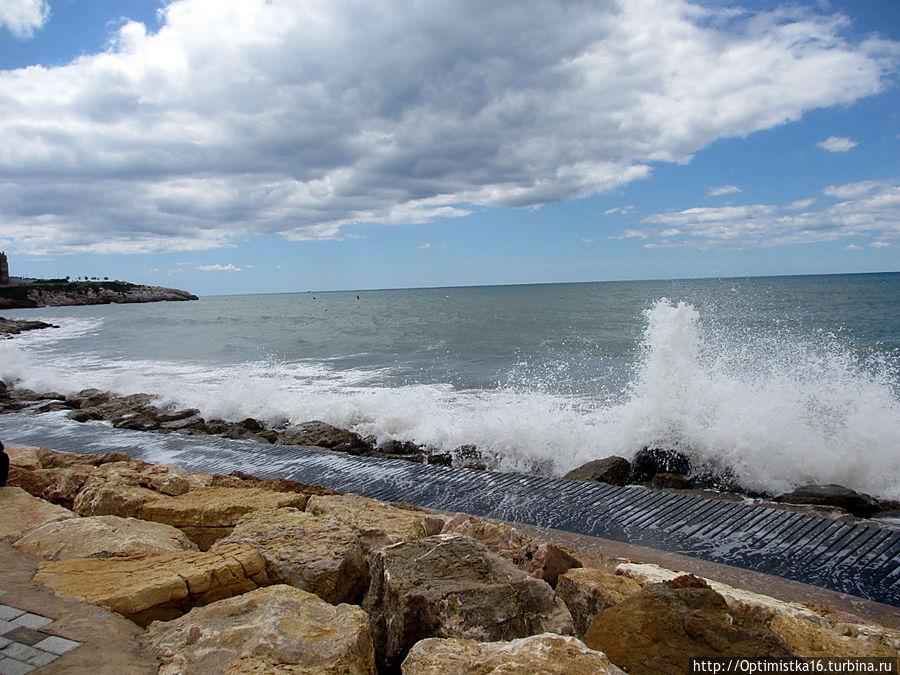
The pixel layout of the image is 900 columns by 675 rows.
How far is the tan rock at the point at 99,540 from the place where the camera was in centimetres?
331

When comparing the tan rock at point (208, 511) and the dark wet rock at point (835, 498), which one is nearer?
the tan rock at point (208, 511)

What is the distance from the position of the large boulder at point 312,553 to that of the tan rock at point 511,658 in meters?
1.02

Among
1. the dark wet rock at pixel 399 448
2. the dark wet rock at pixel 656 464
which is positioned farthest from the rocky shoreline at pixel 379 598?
the dark wet rock at pixel 399 448

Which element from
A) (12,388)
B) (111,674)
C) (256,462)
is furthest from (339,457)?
(12,388)

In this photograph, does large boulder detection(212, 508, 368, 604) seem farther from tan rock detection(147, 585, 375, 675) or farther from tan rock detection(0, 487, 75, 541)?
tan rock detection(0, 487, 75, 541)

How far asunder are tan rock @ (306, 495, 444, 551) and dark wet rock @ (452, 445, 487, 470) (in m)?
3.57

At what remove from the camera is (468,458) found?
27.3ft

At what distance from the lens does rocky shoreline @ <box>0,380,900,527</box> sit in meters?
6.11

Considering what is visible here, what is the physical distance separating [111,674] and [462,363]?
664 inches

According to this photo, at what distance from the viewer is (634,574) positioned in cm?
340

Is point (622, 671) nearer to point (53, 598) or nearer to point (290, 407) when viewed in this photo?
point (53, 598)

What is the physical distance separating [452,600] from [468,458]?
18.7 ft

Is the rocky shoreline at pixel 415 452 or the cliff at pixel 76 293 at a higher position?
the cliff at pixel 76 293

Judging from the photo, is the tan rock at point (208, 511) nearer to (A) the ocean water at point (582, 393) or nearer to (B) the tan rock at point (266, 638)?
(B) the tan rock at point (266, 638)
